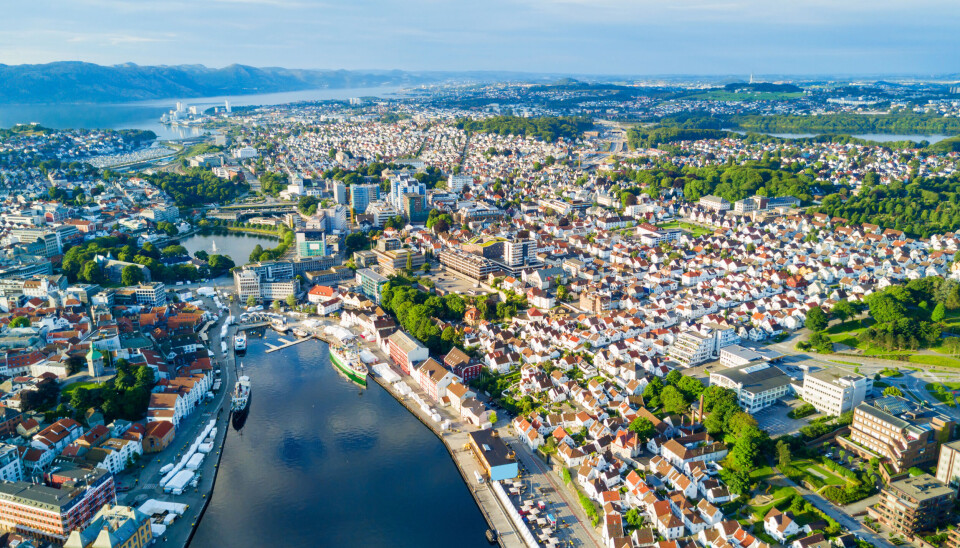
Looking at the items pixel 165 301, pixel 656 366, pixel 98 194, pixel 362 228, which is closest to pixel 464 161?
pixel 362 228

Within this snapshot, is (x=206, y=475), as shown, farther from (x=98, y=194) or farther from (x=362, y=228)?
(x=98, y=194)

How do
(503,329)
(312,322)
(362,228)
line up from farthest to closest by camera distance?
(362,228)
(312,322)
(503,329)

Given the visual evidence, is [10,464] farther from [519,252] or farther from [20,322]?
[519,252]

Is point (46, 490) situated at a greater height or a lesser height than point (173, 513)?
greater

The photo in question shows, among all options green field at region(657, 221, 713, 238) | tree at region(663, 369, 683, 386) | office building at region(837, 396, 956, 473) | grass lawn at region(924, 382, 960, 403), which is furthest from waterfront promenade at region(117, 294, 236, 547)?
green field at region(657, 221, 713, 238)

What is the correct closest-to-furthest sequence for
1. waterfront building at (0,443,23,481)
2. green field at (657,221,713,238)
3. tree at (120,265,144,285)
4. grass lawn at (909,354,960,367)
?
waterfront building at (0,443,23,481), grass lawn at (909,354,960,367), tree at (120,265,144,285), green field at (657,221,713,238)

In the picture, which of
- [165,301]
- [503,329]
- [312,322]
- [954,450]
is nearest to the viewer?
[954,450]

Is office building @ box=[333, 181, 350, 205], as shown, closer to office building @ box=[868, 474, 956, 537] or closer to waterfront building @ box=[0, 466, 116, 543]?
waterfront building @ box=[0, 466, 116, 543]
